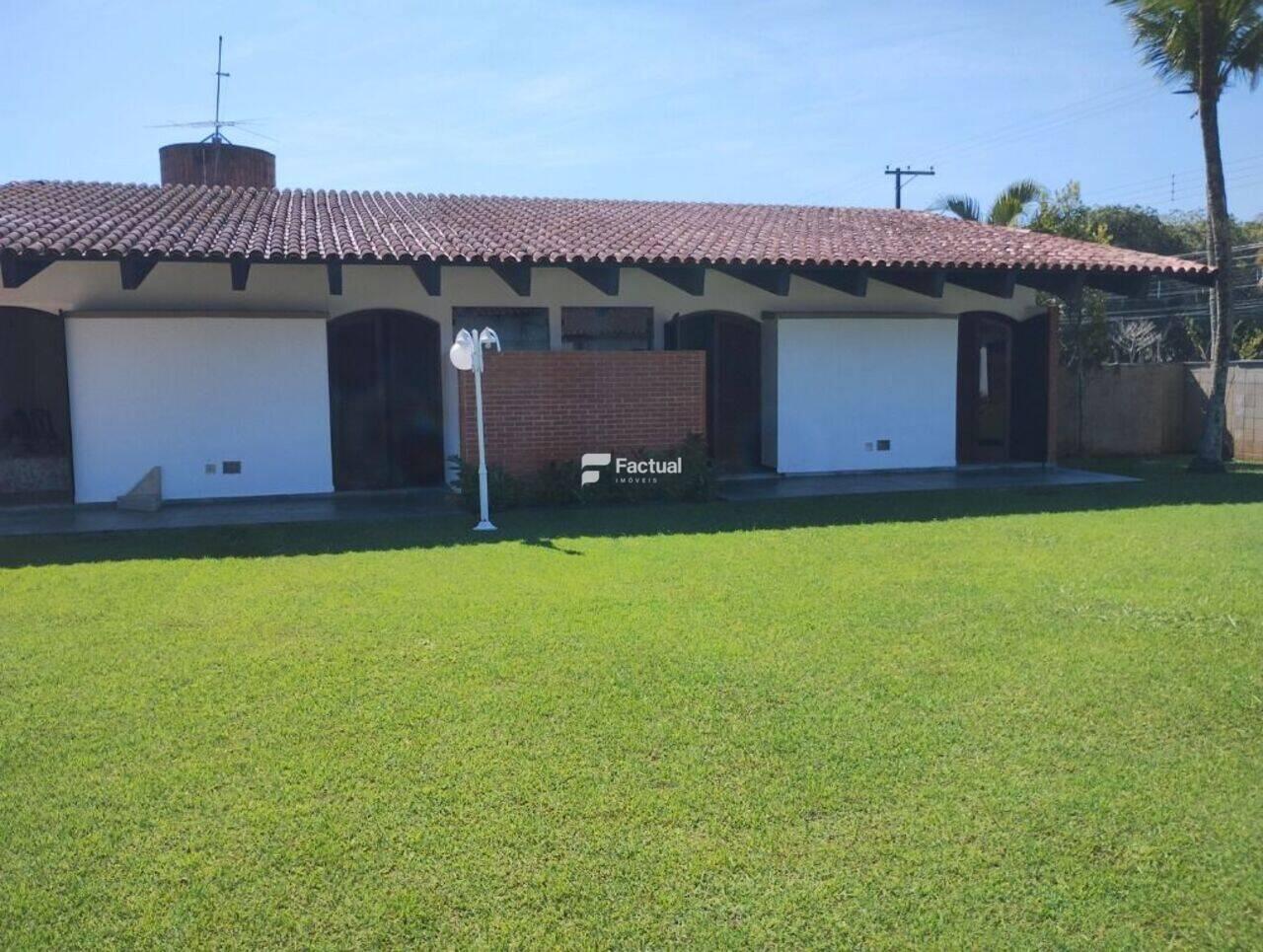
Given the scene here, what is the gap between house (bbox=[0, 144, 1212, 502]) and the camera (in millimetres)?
12367

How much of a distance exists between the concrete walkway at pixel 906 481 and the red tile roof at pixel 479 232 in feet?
9.46

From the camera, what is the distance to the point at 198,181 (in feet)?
72.3

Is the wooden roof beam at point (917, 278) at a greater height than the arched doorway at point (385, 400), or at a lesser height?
greater

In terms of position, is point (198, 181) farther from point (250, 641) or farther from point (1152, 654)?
point (1152, 654)

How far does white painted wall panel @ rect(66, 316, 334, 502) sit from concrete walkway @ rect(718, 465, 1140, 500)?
17.7ft

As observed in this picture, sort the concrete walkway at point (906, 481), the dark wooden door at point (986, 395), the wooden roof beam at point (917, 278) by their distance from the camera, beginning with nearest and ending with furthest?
the concrete walkway at point (906, 481) → the wooden roof beam at point (917, 278) → the dark wooden door at point (986, 395)

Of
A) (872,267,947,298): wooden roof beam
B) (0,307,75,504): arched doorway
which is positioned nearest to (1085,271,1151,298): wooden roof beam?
(872,267,947,298): wooden roof beam

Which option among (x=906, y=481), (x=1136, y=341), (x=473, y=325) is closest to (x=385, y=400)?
(x=473, y=325)

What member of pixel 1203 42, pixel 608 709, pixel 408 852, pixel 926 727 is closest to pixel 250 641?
pixel 608 709

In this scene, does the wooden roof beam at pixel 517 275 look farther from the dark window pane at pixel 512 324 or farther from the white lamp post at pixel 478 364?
the white lamp post at pixel 478 364

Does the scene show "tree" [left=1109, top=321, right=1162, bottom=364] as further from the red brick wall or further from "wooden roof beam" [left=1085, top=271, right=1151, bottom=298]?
the red brick wall

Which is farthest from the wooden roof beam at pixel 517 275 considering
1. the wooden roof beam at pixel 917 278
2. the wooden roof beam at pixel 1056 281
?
the wooden roof beam at pixel 1056 281

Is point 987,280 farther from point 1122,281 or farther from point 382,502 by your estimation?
point 382,502

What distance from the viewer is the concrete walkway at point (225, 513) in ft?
35.7
